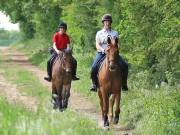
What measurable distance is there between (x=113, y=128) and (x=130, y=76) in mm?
7111

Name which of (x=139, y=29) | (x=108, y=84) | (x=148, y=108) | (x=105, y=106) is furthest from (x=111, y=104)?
(x=139, y=29)

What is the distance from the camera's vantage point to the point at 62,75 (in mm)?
17094

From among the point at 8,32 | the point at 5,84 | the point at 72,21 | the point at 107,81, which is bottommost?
the point at 8,32

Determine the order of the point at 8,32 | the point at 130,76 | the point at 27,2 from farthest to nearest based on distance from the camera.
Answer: the point at 8,32
the point at 27,2
the point at 130,76

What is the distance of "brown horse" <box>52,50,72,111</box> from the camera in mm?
16828

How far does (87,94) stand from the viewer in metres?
22.0

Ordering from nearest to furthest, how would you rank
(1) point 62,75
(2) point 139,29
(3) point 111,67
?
1. (3) point 111,67
2. (1) point 62,75
3. (2) point 139,29

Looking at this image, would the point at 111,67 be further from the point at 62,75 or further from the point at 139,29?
the point at 139,29

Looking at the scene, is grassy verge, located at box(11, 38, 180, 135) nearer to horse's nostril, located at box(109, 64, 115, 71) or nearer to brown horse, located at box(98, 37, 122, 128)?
brown horse, located at box(98, 37, 122, 128)

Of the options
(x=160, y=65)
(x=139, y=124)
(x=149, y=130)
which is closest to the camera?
(x=149, y=130)

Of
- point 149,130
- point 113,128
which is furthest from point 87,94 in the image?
point 149,130

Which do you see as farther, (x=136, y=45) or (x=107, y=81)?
(x=136, y=45)

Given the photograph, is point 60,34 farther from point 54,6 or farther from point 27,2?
point 27,2

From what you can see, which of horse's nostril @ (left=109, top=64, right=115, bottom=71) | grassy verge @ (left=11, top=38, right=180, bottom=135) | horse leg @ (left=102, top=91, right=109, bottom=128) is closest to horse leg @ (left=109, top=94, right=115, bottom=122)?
horse leg @ (left=102, top=91, right=109, bottom=128)
